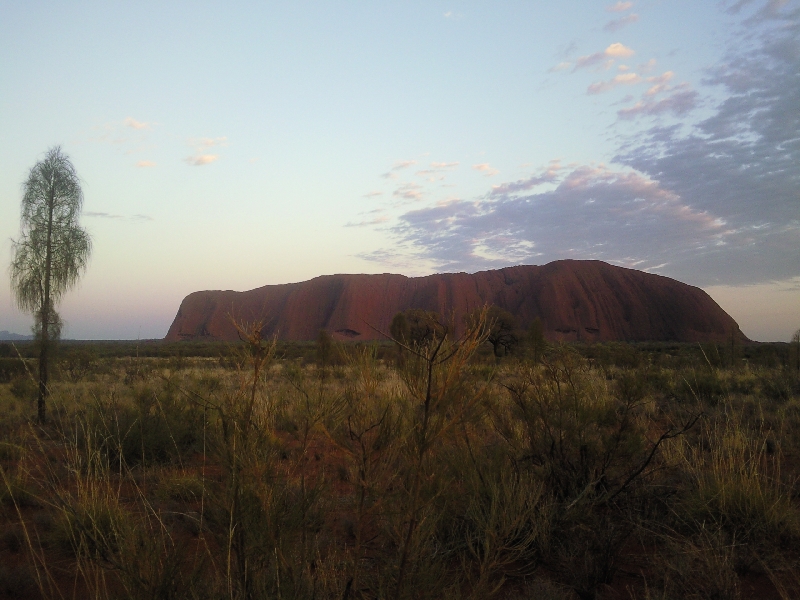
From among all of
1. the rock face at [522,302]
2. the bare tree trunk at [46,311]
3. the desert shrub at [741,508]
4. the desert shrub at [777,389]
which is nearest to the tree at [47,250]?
the bare tree trunk at [46,311]

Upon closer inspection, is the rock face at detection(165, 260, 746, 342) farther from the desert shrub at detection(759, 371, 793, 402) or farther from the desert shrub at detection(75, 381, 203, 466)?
the desert shrub at detection(75, 381, 203, 466)

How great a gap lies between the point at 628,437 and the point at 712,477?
2.65 feet

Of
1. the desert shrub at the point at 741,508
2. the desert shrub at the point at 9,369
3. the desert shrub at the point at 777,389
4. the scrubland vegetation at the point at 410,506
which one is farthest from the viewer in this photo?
the desert shrub at the point at 9,369

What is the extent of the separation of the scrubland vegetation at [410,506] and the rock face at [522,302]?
2257 inches

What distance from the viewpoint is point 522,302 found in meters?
73.1

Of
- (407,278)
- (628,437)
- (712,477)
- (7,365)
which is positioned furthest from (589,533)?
(407,278)

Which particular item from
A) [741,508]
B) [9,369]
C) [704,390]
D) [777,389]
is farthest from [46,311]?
[777,389]

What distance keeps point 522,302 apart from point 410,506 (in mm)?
73407

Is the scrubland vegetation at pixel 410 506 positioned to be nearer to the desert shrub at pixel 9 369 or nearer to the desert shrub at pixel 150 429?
the desert shrub at pixel 150 429

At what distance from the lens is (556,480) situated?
161 inches

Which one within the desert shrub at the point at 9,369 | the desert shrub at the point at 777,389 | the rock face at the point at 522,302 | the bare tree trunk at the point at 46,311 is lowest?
the desert shrub at the point at 9,369

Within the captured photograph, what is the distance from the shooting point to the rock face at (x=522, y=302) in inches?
2685

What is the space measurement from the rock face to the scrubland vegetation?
188 feet

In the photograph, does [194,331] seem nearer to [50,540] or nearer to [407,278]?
[407,278]
